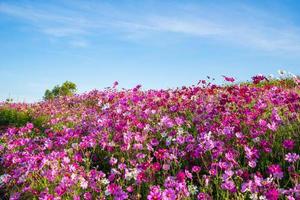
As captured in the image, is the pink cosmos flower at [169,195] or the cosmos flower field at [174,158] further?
the cosmos flower field at [174,158]

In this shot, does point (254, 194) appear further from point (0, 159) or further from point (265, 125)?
point (0, 159)

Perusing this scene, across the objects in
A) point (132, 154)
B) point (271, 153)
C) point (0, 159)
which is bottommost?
point (0, 159)

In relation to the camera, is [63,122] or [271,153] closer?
[271,153]

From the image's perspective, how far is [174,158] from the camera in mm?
5910

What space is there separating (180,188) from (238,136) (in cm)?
175

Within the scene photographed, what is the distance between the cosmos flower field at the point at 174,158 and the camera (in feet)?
16.3

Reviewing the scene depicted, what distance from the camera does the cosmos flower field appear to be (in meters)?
4.98

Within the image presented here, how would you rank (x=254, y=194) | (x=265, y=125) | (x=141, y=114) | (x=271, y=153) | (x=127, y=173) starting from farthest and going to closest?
1. (x=141, y=114)
2. (x=265, y=125)
3. (x=271, y=153)
4. (x=127, y=173)
5. (x=254, y=194)

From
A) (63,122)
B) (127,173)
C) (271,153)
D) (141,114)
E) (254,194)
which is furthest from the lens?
(63,122)

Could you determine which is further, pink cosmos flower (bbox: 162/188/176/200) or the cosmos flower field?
the cosmos flower field

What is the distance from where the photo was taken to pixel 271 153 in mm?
6090

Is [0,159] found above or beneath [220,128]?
beneath

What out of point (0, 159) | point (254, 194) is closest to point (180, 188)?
point (254, 194)

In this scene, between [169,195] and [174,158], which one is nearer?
[169,195]
